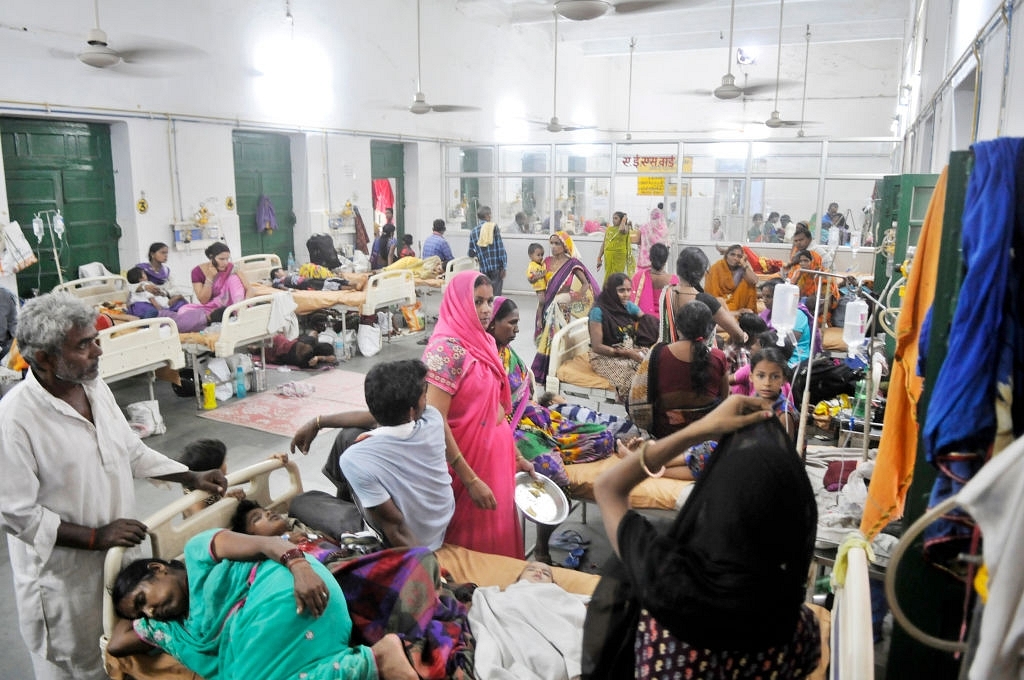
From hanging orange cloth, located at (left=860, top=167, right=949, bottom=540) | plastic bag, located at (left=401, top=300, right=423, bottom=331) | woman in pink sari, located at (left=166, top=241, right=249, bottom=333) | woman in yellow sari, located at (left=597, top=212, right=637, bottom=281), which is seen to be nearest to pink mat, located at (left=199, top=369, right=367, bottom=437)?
woman in pink sari, located at (left=166, top=241, right=249, bottom=333)

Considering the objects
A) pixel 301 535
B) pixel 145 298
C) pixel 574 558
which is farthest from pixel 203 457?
pixel 145 298

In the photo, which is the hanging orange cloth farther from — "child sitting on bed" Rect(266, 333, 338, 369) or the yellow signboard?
the yellow signboard

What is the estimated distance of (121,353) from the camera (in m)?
5.28

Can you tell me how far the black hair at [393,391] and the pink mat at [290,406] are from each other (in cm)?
319

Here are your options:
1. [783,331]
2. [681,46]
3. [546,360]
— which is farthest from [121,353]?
[681,46]

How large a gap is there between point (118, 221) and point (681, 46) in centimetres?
1193

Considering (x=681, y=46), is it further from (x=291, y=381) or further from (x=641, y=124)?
(x=291, y=381)

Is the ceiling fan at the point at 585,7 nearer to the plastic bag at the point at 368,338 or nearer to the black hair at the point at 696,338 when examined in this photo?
the black hair at the point at 696,338

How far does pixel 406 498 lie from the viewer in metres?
2.63

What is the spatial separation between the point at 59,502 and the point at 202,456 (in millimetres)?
764

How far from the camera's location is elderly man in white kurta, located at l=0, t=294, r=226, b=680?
224cm

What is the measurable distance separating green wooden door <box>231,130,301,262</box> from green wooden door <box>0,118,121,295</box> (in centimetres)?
174

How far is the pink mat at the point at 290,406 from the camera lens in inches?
234

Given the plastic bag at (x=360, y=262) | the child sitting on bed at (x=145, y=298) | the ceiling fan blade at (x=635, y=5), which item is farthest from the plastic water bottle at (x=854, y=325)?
the plastic bag at (x=360, y=262)
